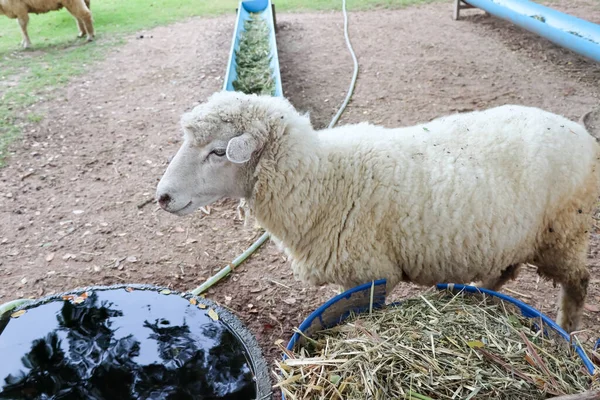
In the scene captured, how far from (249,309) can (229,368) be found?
1.52 metres

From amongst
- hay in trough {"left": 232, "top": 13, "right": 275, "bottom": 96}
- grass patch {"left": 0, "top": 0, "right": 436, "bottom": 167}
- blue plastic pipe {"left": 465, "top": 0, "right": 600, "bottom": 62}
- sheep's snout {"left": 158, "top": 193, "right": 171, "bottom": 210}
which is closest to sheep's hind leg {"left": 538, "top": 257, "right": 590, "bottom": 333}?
sheep's snout {"left": 158, "top": 193, "right": 171, "bottom": 210}

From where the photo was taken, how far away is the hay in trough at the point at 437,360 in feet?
5.82

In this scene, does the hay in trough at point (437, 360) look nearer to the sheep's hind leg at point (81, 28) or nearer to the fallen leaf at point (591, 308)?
the fallen leaf at point (591, 308)

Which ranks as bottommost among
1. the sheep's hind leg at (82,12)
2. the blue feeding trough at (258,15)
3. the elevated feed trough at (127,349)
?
the elevated feed trough at (127,349)

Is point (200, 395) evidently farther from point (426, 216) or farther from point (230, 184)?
point (426, 216)

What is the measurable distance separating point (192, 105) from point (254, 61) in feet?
4.45

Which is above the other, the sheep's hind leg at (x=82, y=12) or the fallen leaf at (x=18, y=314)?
the sheep's hind leg at (x=82, y=12)

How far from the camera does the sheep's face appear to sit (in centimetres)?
257

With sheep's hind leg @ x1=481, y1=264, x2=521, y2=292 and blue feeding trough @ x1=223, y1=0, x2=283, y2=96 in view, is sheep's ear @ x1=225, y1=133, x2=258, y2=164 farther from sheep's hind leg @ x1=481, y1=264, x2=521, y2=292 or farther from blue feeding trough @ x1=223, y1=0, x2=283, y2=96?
blue feeding trough @ x1=223, y1=0, x2=283, y2=96

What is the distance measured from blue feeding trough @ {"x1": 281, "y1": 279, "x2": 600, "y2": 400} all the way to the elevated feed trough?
0.29 metres

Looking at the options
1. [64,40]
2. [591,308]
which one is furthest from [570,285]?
[64,40]

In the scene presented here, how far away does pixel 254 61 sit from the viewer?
766cm

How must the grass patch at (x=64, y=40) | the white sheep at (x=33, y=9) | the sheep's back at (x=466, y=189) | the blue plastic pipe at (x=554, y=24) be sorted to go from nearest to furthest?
the sheep's back at (x=466, y=189) < the blue plastic pipe at (x=554, y=24) < the grass patch at (x=64, y=40) < the white sheep at (x=33, y=9)

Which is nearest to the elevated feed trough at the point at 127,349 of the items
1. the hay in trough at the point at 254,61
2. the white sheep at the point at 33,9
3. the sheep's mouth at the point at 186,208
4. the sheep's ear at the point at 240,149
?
the sheep's mouth at the point at 186,208
